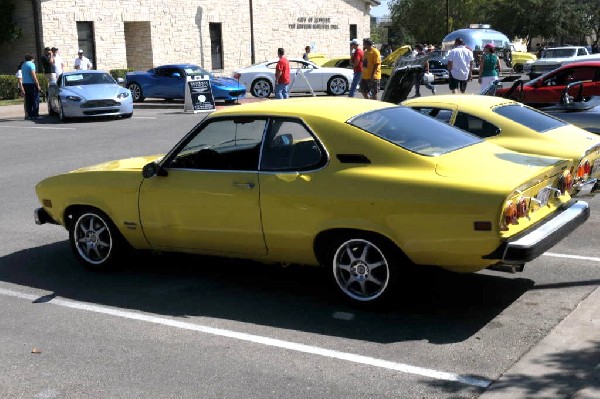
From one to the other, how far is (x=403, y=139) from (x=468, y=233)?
1062 mm

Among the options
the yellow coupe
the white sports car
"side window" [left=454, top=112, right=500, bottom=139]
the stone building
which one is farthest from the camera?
the stone building

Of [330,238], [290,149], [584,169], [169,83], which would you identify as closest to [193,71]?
[169,83]

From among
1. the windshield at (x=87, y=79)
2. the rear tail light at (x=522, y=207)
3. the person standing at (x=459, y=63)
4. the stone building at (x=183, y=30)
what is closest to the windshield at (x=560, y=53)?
the stone building at (x=183, y=30)

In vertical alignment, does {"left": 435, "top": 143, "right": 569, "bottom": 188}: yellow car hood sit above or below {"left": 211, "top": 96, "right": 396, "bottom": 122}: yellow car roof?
below

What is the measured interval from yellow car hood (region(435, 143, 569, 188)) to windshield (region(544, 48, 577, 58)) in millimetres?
34677

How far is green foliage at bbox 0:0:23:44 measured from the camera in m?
32.2

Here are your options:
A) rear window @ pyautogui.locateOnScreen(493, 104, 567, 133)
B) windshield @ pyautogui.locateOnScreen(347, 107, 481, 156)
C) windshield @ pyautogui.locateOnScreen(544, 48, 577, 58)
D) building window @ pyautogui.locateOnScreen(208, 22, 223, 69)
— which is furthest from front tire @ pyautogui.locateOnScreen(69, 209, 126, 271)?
windshield @ pyautogui.locateOnScreen(544, 48, 577, 58)

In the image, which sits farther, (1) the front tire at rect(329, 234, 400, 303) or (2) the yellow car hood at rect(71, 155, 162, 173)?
(2) the yellow car hood at rect(71, 155, 162, 173)

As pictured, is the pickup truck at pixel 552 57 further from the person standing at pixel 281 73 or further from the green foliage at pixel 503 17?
the green foliage at pixel 503 17

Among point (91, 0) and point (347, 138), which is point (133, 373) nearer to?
A: point (347, 138)

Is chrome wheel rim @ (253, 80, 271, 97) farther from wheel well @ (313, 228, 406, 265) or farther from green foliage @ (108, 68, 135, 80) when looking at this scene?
wheel well @ (313, 228, 406, 265)

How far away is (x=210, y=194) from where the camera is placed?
21.0ft

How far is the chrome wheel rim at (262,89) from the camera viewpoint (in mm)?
28938

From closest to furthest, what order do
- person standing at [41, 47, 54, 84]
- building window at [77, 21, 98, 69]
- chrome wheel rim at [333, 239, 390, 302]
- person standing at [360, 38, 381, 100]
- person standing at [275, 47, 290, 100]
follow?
chrome wheel rim at [333, 239, 390, 302], person standing at [360, 38, 381, 100], person standing at [275, 47, 290, 100], person standing at [41, 47, 54, 84], building window at [77, 21, 98, 69]
